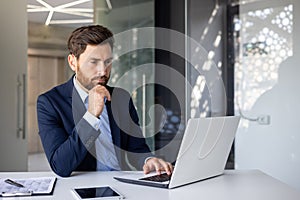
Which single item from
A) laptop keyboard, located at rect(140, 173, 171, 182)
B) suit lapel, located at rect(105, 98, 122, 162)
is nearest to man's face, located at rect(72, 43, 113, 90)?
suit lapel, located at rect(105, 98, 122, 162)

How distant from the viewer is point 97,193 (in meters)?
1.24

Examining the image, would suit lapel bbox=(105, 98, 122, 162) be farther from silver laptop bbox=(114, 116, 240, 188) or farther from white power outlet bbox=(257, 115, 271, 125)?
white power outlet bbox=(257, 115, 271, 125)

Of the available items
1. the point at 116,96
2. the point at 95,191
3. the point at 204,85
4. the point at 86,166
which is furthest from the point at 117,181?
the point at 204,85

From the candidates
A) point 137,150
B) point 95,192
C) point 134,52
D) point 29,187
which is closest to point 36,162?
point 134,52

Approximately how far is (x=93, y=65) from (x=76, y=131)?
35 cm

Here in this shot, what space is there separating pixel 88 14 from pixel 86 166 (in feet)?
6.46

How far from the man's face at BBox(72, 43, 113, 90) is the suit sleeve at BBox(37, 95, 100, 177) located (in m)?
0.15

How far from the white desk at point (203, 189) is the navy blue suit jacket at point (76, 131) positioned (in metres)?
0.09

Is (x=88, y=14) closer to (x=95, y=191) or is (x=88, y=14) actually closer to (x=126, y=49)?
(x=126, y=49)

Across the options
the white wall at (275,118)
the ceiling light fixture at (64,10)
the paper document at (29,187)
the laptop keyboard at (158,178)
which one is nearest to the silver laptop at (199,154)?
the laptop keyboard at (158,178)

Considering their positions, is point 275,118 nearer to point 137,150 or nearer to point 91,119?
point 137,150

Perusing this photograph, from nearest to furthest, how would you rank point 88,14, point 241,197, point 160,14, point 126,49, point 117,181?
point 241,197
point 117,181
point 88,14
point 126,49
point 160,14

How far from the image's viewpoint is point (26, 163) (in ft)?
10.6

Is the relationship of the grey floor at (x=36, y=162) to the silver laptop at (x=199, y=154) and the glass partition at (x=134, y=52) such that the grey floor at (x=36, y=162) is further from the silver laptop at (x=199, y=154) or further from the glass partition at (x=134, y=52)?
the silver laptop at (x=199, y=154)
